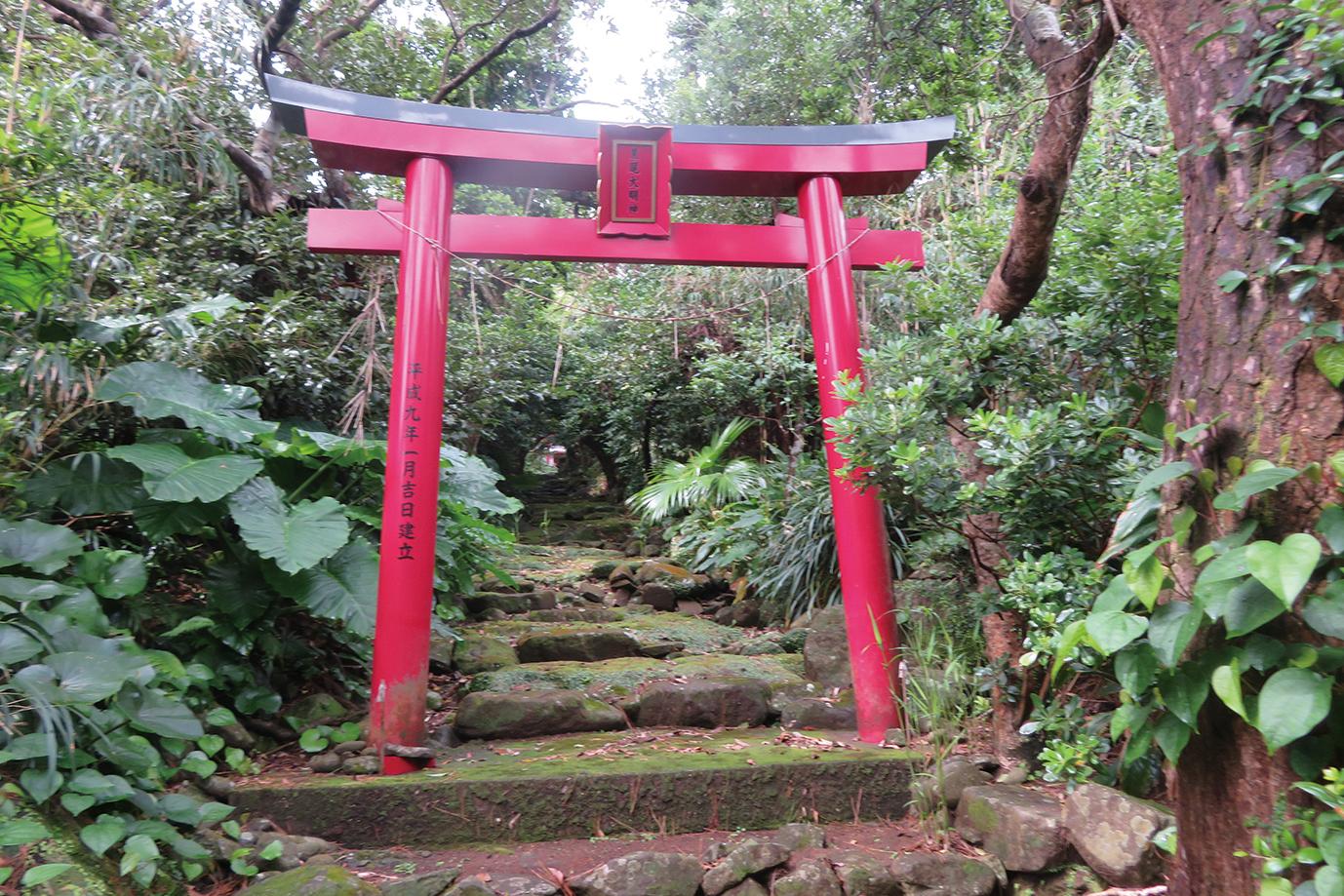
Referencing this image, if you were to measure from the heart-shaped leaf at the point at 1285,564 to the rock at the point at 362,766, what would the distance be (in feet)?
10.1

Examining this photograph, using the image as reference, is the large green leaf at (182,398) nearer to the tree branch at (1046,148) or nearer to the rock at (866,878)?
the rock at (866,878)

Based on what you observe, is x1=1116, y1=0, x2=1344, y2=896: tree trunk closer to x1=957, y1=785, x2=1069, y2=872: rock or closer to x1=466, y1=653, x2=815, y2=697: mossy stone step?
x1=957, y1=785, x2=1069, y2=872: rock

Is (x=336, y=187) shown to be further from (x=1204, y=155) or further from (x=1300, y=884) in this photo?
(x=1300, y=884)

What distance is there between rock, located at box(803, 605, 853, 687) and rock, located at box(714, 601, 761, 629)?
1.43 m

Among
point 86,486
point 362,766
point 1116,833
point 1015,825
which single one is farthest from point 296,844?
point 1116,833

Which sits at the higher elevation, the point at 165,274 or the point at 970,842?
the point at 165,274

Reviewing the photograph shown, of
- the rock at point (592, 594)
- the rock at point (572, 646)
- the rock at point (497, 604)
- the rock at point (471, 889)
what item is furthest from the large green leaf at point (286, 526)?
the rock at point (592, 594)

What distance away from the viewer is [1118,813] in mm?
2521

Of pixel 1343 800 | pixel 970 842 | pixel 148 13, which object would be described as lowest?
pixel 970 842

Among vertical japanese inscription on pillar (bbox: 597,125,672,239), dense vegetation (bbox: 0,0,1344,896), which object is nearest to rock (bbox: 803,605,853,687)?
dense vegetation (bbox: 0,0,1344,896)

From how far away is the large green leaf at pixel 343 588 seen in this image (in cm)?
362

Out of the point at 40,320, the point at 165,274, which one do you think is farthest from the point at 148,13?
the point at 40,320

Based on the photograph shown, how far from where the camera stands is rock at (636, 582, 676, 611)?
21.9ft

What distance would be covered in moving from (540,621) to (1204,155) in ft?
16.1
